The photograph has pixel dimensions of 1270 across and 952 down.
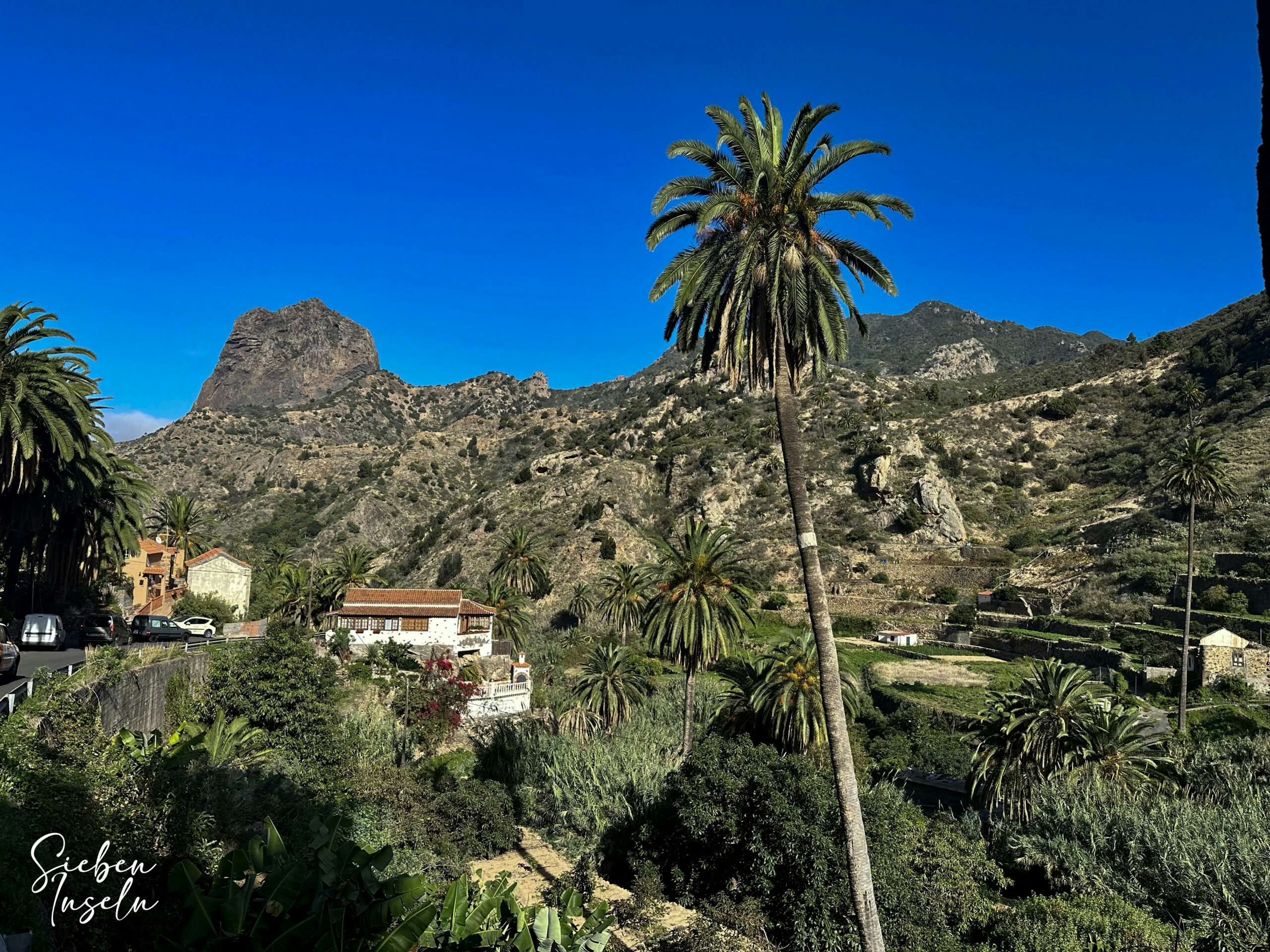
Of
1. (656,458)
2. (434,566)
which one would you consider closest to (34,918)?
(434,566)

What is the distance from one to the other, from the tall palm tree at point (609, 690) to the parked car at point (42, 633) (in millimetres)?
23955

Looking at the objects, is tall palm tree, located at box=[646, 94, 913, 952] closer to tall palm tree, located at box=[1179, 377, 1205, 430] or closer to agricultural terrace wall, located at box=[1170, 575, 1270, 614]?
agricultural terrace wall, located at box=[1170, 575, 1270, 614]

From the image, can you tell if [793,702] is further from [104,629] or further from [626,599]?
[626,599]

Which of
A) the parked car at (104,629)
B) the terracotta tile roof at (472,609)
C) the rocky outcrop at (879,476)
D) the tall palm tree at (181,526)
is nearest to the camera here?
A: the parked car at (104,629)

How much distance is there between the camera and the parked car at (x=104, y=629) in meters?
31.8

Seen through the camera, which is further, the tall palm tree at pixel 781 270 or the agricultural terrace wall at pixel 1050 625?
the agricultural terrace wall at pixel 1050 625

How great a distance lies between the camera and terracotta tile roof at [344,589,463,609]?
199 feet

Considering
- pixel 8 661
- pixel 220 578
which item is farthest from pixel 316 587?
pixel 8 661

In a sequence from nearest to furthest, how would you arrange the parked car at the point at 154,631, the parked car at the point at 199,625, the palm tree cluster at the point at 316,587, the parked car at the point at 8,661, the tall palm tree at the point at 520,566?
the parked car at the point at 8,661, the parked car at the point at 154,631, the parked car at the point at 199,625, the palm tree cluster at the point at 316,587, the tall palm tree at the point at 520,566

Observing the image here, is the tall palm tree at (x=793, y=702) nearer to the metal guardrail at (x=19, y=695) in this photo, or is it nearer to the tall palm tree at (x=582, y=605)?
the metal guardrail at (x=19, y=695)

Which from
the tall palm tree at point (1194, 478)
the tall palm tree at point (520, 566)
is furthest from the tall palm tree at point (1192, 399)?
the tall palm tree at point (520, 566)

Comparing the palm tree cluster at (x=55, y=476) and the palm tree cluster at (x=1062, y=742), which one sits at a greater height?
the palm tree cluster at (x=55, y=476)

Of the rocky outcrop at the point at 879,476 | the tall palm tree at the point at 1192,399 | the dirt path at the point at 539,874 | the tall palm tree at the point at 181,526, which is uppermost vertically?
the tall palm tree at the point at 1192,399

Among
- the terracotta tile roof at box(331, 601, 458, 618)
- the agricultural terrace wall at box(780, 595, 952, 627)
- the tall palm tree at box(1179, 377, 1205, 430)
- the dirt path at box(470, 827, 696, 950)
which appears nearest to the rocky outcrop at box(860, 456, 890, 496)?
the agricultural terrace wall at box(780, 595, 952, 627)
